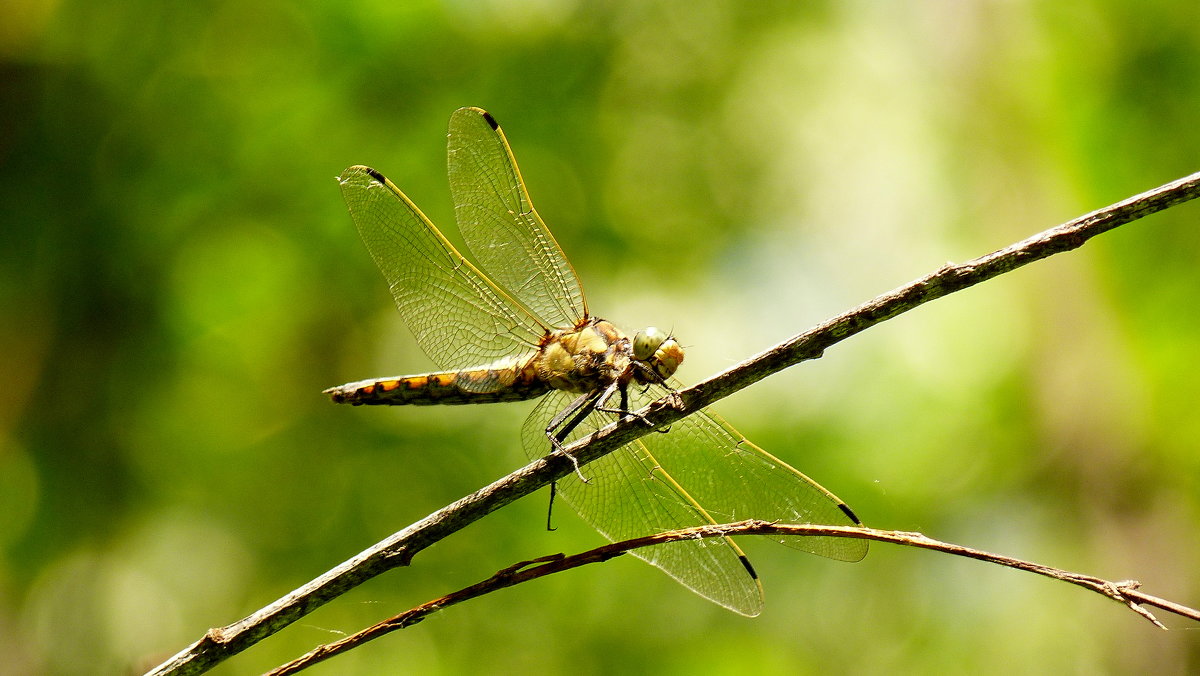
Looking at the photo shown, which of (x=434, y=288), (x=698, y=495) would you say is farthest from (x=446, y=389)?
Result: (x=698, y=495)

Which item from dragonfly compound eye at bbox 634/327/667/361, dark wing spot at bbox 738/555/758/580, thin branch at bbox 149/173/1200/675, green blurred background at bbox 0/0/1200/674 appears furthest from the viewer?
green blurred background at bbox 0/0/1200/674

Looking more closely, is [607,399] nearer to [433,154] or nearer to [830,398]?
[830,398]

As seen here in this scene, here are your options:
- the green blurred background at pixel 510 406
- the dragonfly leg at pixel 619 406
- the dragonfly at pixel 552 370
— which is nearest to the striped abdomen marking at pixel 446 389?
the dragonfly at pixel 552 370

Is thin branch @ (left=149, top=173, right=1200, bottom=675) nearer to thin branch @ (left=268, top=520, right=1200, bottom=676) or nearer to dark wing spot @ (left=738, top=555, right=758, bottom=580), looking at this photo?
thin branch @ (left=268, top=520, right=1200, bottom=676)

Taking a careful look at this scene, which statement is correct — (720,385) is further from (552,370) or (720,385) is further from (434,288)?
(434,288)

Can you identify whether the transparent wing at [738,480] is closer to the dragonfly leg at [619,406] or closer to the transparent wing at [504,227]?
the dragonfly leg at [619,406]

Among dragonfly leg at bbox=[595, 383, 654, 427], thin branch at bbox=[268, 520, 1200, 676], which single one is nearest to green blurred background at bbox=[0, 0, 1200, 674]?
dragonfly leg at bbox=[595, 383, 654, 427]
